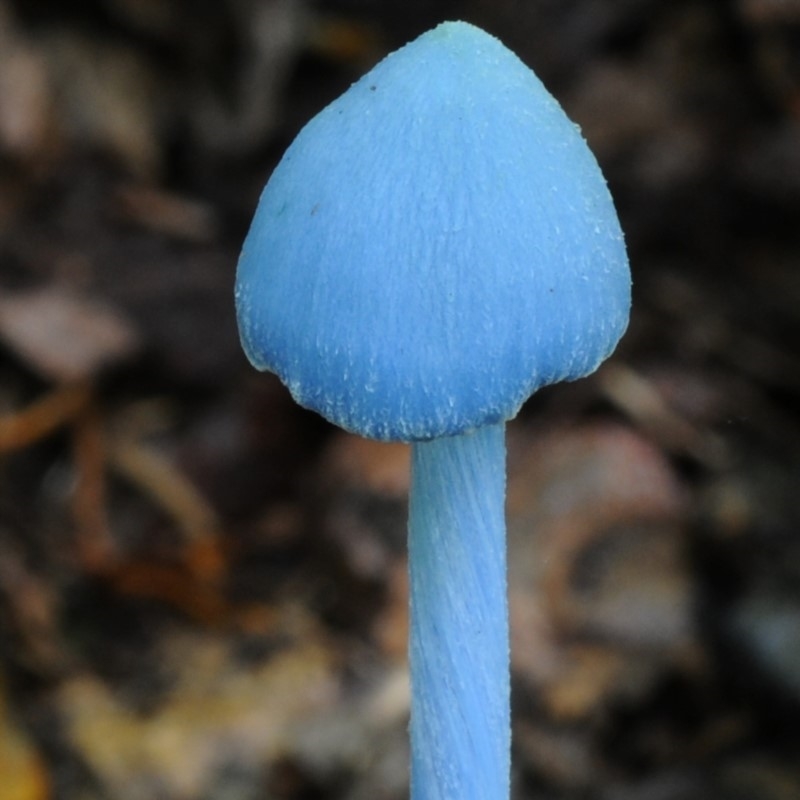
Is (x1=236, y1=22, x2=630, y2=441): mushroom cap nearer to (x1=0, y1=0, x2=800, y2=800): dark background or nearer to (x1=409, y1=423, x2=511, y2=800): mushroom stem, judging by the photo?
(x1=409, y1=423, x2=511, y2=800): mushroom stem

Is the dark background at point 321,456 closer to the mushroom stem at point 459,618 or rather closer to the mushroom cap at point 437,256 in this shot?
the mushroom stem at point 459,618

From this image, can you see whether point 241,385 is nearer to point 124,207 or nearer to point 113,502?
point 113,502

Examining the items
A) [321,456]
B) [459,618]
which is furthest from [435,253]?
[321,456]

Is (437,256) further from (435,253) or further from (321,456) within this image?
(321,456)

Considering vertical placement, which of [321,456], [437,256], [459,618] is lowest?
[459,618]

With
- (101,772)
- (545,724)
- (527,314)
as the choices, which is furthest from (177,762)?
(527,314)

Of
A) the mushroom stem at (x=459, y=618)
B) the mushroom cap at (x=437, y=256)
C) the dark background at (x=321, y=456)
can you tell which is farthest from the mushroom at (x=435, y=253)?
the dark background at (x=321, y=456)
